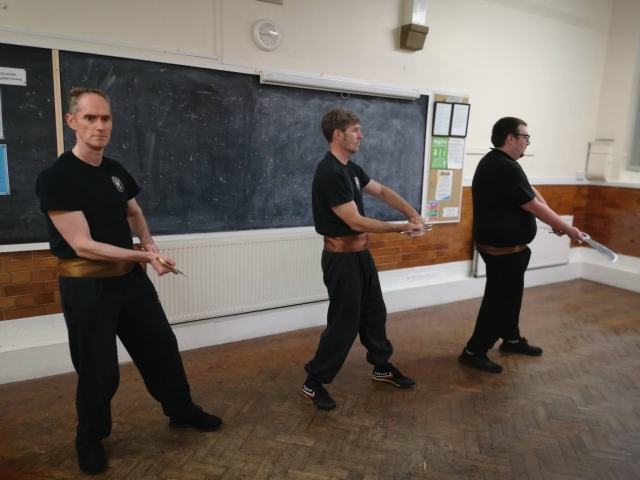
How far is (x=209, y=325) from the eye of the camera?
373 centimetres

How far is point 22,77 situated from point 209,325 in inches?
80.3

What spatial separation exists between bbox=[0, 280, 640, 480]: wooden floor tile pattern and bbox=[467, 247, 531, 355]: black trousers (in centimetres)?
26

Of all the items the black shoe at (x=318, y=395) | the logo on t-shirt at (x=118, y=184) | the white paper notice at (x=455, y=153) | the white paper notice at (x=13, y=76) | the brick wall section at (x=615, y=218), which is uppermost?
the white paper notice at (x=13, y=76)

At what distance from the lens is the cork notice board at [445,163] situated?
4652mm

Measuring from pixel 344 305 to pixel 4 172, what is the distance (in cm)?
218

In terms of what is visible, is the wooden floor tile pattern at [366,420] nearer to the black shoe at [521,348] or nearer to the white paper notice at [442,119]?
the black shoe at [521,348]

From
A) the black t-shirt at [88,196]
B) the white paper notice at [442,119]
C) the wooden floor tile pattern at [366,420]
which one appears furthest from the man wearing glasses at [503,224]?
the black t-shirt at [88,196]

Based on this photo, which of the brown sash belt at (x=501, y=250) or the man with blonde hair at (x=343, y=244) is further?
the brown sash belt at (x=501, y=250)

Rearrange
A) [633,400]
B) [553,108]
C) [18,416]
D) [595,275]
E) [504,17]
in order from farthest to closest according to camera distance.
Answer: [595,275] → [553,108] → [504,17] → [633,400] → [18,416]

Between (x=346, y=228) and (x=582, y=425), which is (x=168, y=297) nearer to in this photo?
(x=346, y=228)

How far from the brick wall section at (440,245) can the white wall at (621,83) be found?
1.24ft

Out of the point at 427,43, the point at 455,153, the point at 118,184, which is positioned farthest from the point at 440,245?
the point at 118,184

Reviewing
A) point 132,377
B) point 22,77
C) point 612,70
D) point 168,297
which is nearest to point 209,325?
point 168,297

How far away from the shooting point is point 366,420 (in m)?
2.76
